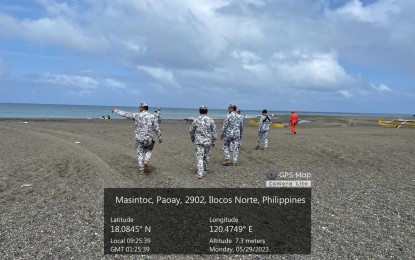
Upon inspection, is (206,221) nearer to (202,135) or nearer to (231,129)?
(202,135)

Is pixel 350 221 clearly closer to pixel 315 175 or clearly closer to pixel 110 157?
pixel 315 175

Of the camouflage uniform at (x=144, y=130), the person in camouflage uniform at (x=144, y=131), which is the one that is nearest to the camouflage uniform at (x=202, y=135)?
the person in camouflage uniform at (x=144, y=131)

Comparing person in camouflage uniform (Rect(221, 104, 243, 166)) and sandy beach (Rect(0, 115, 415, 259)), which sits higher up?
person in camouflage uniform (Rect(221, 104, 243, 166))

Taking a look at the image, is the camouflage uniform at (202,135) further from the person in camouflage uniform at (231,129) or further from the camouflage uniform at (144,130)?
the person in camouflage uniform at (231,129)

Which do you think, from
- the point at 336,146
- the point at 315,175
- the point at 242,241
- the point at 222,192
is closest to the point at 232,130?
the point at 315,175

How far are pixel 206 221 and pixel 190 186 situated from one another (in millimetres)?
3361

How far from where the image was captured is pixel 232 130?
16.2 metres

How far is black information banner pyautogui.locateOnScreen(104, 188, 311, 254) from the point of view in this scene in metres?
7.06

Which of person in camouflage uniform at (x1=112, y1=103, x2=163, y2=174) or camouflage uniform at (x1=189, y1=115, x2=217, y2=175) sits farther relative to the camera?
camouflage uniform at (x1=189, y1=115, x2=217, y2=175)

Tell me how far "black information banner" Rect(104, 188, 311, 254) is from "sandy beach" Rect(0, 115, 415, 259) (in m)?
0.29

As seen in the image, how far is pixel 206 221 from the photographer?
8328 millimetres

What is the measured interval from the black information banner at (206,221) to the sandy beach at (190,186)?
0.29 metres

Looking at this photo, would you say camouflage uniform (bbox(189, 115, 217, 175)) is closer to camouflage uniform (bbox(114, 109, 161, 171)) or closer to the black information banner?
camouflage uniform (bbox(114, 109, 161, 171))

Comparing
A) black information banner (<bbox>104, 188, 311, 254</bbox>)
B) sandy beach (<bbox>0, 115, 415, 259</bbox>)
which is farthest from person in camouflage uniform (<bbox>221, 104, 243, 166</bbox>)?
black information banner (<bbox>104, 188, 311, 254</bbox>)
